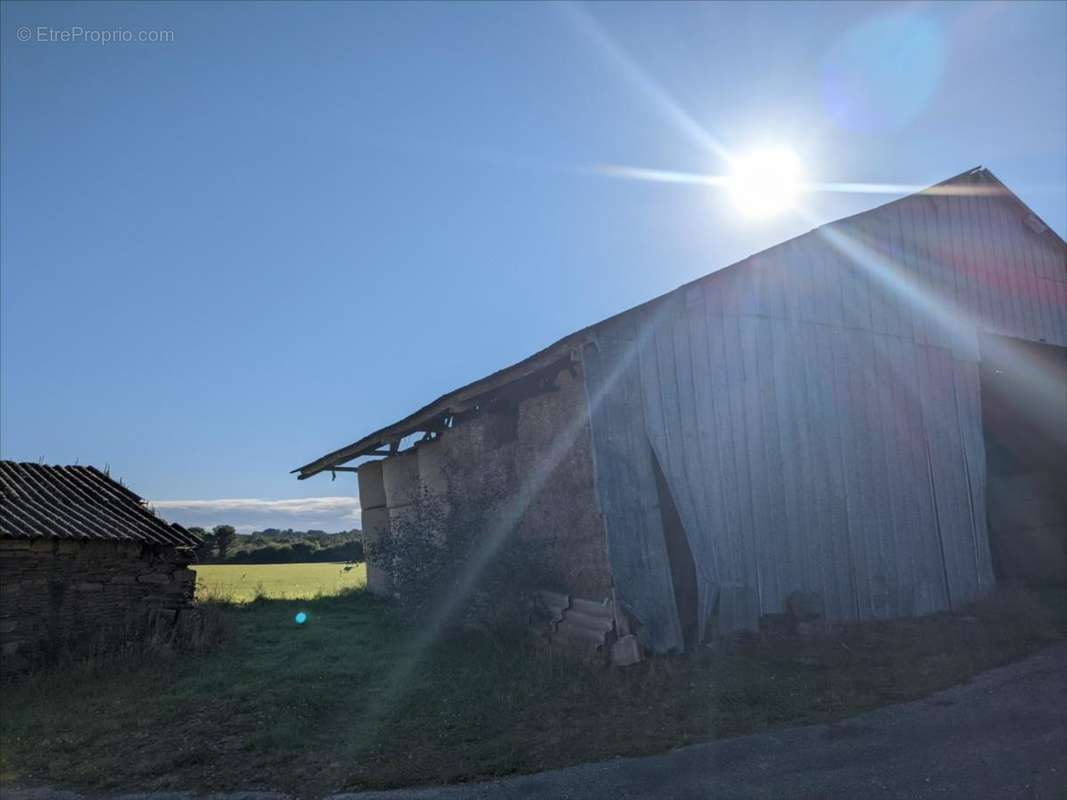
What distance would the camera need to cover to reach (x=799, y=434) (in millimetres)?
10859

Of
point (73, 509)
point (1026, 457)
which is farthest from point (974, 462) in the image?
point (73, 509)

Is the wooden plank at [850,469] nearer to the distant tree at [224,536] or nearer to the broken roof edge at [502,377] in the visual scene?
the broken roof edge at [502,377]

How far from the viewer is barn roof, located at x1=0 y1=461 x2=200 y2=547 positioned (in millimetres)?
11188

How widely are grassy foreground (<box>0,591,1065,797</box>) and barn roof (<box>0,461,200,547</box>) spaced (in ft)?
7.39

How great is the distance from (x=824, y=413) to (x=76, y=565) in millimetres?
11332

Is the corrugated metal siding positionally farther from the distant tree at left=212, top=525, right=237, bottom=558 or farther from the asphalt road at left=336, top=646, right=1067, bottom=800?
the distant tree at left=212, top=525, right=237, bottom=558

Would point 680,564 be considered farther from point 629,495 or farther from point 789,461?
point 789,461

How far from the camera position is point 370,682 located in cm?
855

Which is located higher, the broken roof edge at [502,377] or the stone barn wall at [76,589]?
the broken roof edge at [502,377]

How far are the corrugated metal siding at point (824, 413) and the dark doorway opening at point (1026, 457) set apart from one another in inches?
27.9

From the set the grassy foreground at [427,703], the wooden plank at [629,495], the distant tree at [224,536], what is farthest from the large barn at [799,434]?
the distant tree at [224,536]


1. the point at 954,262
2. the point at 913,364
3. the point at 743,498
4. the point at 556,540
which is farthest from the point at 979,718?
the point at 954,262

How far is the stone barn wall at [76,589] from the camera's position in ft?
34.6

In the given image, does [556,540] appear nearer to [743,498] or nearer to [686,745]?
[743,498]
